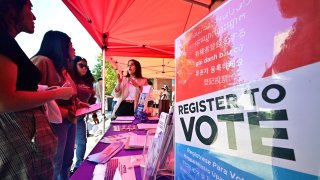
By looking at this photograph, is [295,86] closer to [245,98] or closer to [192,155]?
[245,98]

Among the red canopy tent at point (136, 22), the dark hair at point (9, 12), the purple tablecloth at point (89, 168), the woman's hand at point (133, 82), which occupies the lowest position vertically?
the purple tablecloth at point (89, 168)

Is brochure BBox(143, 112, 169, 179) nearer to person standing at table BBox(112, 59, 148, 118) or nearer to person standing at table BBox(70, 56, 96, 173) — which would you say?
person standing at table BBox(70, 56, 96, 173)

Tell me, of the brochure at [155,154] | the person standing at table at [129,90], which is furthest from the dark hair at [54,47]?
the person standing at table at [129,90]

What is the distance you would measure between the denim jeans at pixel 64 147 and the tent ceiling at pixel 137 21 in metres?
1.07

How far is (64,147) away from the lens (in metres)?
1.39

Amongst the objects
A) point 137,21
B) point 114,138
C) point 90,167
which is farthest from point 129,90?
point 90,167

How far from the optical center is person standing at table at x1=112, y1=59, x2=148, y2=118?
237 centimetres

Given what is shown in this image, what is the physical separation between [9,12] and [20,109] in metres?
0.36

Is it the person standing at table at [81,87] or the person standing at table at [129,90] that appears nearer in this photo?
the person standing at table at [81,87]

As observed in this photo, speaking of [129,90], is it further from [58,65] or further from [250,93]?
[250,93]

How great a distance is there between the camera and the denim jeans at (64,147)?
4.38ft

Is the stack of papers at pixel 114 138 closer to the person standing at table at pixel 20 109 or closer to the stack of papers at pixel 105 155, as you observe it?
the stack of papers at pixel 105 155

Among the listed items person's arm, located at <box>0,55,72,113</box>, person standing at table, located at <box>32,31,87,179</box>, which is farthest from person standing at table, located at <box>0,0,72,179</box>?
person standing at table, located at <box>32,31,87,179</box>

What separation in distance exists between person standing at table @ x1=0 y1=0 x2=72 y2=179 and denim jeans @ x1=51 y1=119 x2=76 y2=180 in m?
0.50
